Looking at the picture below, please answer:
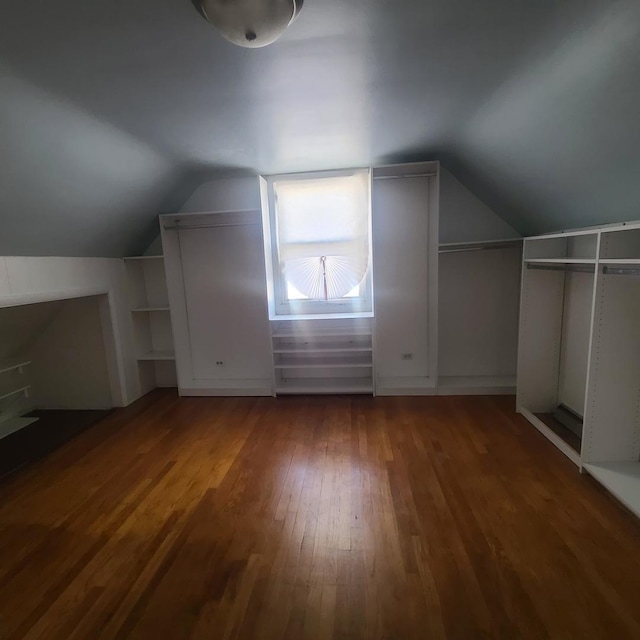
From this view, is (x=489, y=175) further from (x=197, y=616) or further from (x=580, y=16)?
(x=197, y=616)

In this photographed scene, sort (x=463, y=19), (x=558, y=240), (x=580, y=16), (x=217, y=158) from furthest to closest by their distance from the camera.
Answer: (x=217, y=158), (x=558, y=240), (x=463, y=19), (x=580, y=16)

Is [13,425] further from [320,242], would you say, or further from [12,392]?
[320,242]

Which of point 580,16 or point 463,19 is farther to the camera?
point 463,19

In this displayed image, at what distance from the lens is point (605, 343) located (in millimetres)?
1984

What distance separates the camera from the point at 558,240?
103 inches

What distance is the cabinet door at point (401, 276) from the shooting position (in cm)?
318

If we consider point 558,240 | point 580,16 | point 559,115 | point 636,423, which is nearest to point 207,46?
point 580,16

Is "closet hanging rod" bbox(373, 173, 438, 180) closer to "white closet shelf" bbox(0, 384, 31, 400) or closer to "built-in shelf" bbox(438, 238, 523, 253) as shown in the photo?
"built-in shelf" bbox(438, 238, 523, 253)

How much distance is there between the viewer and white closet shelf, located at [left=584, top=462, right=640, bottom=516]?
1.78 metres

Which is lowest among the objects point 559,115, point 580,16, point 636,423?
point 636,423

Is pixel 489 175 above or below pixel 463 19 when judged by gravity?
below

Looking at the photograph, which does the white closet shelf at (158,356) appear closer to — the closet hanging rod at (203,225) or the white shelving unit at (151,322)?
the white shelving unit at (151,322)

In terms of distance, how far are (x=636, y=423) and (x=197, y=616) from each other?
265 cm

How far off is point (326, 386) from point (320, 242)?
155 centimetres
